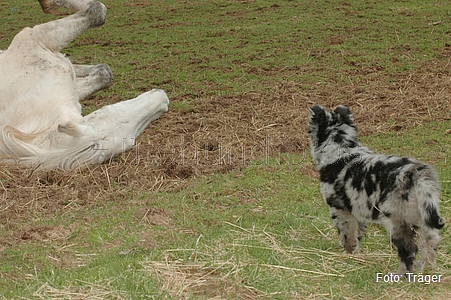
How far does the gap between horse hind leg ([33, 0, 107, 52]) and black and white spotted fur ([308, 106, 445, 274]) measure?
4.25 m

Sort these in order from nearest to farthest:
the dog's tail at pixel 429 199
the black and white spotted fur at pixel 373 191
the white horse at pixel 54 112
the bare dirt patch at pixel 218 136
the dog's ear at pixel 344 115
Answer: the dog's tail at pixel 429 199, the black and white spotted fur at pixel 373 191, the dog's ear at pixel 344 115, the bare dirt patch at pixel 218 136, the white horse at pixel 54 112

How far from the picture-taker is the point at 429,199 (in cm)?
391

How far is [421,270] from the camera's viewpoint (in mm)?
4141

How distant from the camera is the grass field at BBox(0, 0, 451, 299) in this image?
423cm

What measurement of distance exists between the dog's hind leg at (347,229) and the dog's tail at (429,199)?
2.43ft

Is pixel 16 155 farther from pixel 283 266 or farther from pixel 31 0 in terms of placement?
pixel 31 0

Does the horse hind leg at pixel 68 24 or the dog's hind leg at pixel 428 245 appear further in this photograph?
the horse hind leg at pixel 68 24

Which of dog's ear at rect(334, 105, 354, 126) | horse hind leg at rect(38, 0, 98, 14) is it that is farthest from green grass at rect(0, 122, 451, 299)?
horse hind leg at rect(38, 0, 98, 14)

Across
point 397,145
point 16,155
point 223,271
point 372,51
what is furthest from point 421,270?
point 372,51

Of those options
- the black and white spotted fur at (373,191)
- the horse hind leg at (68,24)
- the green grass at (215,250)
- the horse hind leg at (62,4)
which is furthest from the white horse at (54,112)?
the black and white spotted fur at (373,191)

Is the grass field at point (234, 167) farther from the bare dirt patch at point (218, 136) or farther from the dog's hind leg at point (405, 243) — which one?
the dog's hind leg at point (405, 243)

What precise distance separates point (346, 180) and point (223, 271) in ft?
3.46

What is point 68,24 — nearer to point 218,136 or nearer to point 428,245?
point 218,136

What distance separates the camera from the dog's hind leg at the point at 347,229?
4648mm
